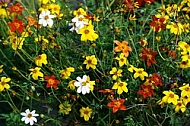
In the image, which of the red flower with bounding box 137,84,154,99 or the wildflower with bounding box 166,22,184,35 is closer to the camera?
the red flower with bounding box 137,84,154,99

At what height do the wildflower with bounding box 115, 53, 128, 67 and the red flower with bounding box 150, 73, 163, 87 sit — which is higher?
the wildflower with bounding box 115, 53, 128, 67

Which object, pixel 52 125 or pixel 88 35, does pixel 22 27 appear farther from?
pixel 52 125

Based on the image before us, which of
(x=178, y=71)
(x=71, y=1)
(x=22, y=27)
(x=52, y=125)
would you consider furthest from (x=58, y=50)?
(x=71, y=1)

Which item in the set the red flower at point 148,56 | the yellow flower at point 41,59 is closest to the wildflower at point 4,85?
the yellow flower at point 41,59

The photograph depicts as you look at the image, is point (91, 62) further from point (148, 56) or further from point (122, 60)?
point (148, 56)

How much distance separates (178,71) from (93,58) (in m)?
0.40

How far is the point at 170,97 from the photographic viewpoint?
6.82ft

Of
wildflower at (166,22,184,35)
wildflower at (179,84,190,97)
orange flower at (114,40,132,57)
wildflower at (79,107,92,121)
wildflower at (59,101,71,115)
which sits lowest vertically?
wildflower at (79,107,92,121)

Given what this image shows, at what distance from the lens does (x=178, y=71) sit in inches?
90.3

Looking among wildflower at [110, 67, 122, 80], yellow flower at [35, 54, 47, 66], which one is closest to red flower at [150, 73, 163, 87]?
wildflower at [110, 67, 122, 80]

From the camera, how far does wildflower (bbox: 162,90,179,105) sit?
206 cm

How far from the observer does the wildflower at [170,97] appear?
206 cm

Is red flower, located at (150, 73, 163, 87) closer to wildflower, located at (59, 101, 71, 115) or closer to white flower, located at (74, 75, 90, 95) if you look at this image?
white flower, located at (74, 75, 90, 95)

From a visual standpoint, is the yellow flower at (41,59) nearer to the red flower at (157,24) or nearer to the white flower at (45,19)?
the white flower at (45,19)
